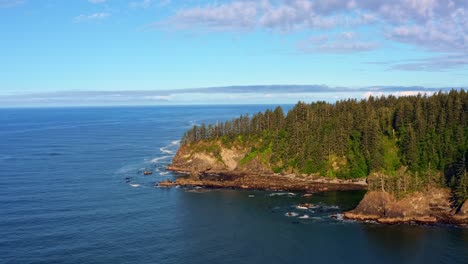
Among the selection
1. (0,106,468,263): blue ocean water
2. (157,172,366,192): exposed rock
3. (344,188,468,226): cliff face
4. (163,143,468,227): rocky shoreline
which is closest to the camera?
(0,106,468,263): blue ocean water

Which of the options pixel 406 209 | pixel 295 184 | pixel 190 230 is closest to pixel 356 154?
pixel 295 184

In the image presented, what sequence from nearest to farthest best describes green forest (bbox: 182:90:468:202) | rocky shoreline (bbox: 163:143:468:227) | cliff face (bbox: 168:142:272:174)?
1. rocky shoreline (bbox: 163:143:468:227)
2. green forest (bbox: 182:90:468:202)
3. cliff face (bbox: 168:142:272:174)

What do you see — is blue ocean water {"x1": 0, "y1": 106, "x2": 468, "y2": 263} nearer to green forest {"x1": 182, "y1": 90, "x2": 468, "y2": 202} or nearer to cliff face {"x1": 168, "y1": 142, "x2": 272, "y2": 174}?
green forest {"x1": 182, "y1": 90, "x2": 468, "y2": 202}

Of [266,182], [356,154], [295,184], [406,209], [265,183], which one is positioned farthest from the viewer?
[356,154]

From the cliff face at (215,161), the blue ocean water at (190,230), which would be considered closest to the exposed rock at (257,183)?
the cliff face at (215,161)

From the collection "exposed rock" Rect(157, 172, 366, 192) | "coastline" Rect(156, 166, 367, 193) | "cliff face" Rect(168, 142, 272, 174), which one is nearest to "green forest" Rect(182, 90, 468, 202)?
"cliff face" Rect(168, 142, 272, 174)

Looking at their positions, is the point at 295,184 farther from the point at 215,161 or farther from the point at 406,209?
the point at 406,209

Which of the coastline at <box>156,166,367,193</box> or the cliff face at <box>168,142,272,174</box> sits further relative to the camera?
the cliff face at <box>168,142,272,174</box>
